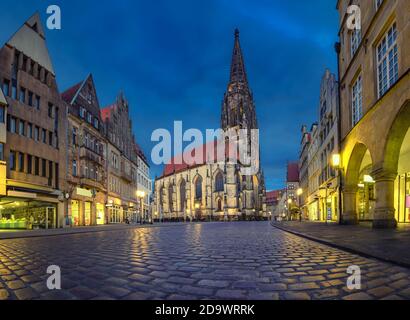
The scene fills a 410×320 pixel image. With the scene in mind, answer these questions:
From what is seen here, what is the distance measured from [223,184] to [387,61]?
2425 inches

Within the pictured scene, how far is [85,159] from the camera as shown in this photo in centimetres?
3491

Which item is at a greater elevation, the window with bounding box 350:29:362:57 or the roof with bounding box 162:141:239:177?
the window with bounding box 350:29:362:57

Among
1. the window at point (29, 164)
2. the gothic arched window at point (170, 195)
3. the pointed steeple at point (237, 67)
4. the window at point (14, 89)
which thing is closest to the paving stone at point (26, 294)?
the window at point (29, 164)

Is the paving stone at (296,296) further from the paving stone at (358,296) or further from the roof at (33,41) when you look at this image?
the roof at (33,41)

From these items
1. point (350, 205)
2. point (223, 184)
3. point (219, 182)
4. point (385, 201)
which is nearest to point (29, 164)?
point (350, 205)

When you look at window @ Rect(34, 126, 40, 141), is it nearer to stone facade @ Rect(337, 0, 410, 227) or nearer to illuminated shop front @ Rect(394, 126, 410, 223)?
stone facade @ Rect(337, 0, 410, 227)

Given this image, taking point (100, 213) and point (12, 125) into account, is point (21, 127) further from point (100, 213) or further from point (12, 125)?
point (100, 213)

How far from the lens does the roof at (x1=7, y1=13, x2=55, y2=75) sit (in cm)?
2680

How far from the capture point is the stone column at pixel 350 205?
20312 millimetres

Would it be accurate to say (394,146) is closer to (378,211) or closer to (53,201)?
(378,211)

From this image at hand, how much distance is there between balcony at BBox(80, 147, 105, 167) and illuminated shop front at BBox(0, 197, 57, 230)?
271 inches

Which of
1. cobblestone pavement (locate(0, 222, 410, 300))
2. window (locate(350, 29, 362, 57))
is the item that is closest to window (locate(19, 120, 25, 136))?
cobblestone pavement (locate(0, 222, 410, 300))
